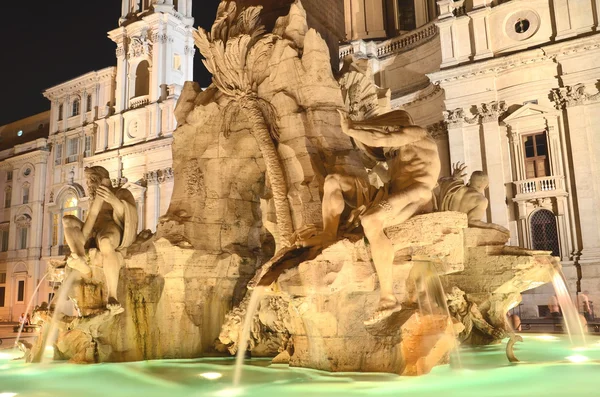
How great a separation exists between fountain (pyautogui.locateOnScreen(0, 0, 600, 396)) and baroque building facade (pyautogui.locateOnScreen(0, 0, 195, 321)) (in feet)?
82.7

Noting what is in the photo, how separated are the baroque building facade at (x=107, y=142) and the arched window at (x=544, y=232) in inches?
787

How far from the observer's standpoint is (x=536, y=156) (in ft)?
71.9

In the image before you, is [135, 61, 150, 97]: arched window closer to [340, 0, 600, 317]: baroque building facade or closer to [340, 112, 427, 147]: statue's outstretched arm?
[340, 0, 600, 317]: baroque building facade

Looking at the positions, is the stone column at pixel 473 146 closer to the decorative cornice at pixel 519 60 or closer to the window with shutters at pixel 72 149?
the decorative cornice at pixel 519 60

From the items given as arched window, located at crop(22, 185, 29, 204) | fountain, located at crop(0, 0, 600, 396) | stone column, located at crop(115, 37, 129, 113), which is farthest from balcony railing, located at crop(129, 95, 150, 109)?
fountain, located at crop(0, 0, 600, 396)

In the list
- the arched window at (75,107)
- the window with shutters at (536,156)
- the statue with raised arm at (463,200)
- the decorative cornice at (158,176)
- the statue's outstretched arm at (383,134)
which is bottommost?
the statue with raised arm at (463,200)

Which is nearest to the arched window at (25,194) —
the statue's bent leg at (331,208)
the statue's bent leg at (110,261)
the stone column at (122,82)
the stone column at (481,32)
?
the stone column at (122,82)

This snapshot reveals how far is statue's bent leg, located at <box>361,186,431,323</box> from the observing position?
5695 mm

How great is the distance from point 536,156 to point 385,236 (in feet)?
59.9

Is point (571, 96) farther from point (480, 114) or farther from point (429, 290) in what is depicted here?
point (429, 290)

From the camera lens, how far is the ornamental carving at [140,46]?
35.3 metres

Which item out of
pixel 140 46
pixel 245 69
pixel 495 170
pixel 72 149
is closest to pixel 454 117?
pixel 495 170

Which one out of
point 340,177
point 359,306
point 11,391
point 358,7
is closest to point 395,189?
point 340,177

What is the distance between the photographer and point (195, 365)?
286 inches
